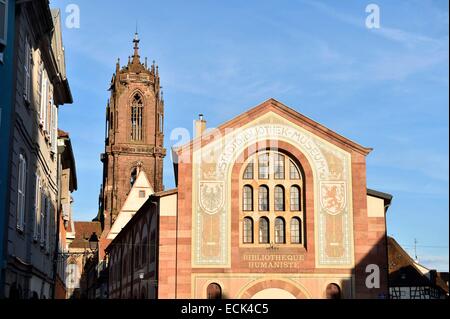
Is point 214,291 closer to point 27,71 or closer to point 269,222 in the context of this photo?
point 269,222

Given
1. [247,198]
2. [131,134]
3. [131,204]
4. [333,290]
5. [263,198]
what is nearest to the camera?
[333,290]

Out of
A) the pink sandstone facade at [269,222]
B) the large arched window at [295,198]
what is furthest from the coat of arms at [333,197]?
the large arched window at [295,198]

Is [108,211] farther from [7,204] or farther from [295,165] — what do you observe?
[7,204]

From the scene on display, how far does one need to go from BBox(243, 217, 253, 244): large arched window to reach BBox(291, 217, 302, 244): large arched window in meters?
2.22

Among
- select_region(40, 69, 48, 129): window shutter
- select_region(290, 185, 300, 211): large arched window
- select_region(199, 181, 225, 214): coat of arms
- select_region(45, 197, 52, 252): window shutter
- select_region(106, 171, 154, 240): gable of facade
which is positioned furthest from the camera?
select_region(106, 171, 154, 240): gable of facade

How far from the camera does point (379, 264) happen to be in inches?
1551

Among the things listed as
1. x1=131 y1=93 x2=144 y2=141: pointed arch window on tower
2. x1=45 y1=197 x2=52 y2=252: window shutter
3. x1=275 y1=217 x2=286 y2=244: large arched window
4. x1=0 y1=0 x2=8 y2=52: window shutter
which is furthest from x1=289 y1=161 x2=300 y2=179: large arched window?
x1=131 y1=93 x2=144 y2=141: pointed arch window on tower

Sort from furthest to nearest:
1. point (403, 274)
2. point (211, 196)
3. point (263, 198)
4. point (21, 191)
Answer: point (403, 274) → point (263, 198) → point (211, 196) → point (21, 191)

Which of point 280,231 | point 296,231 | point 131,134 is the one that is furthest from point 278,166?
point 131,134

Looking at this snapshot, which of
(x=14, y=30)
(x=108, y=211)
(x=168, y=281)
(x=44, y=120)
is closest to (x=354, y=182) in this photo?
(x=168, y=281)

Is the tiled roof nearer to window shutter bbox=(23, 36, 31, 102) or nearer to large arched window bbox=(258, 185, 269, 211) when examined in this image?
large arched window bbox=(258, 185, 269, 211)

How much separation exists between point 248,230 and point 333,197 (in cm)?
491

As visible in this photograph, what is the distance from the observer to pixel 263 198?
4041 centimetres

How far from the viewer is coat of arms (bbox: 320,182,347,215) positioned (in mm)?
39969
